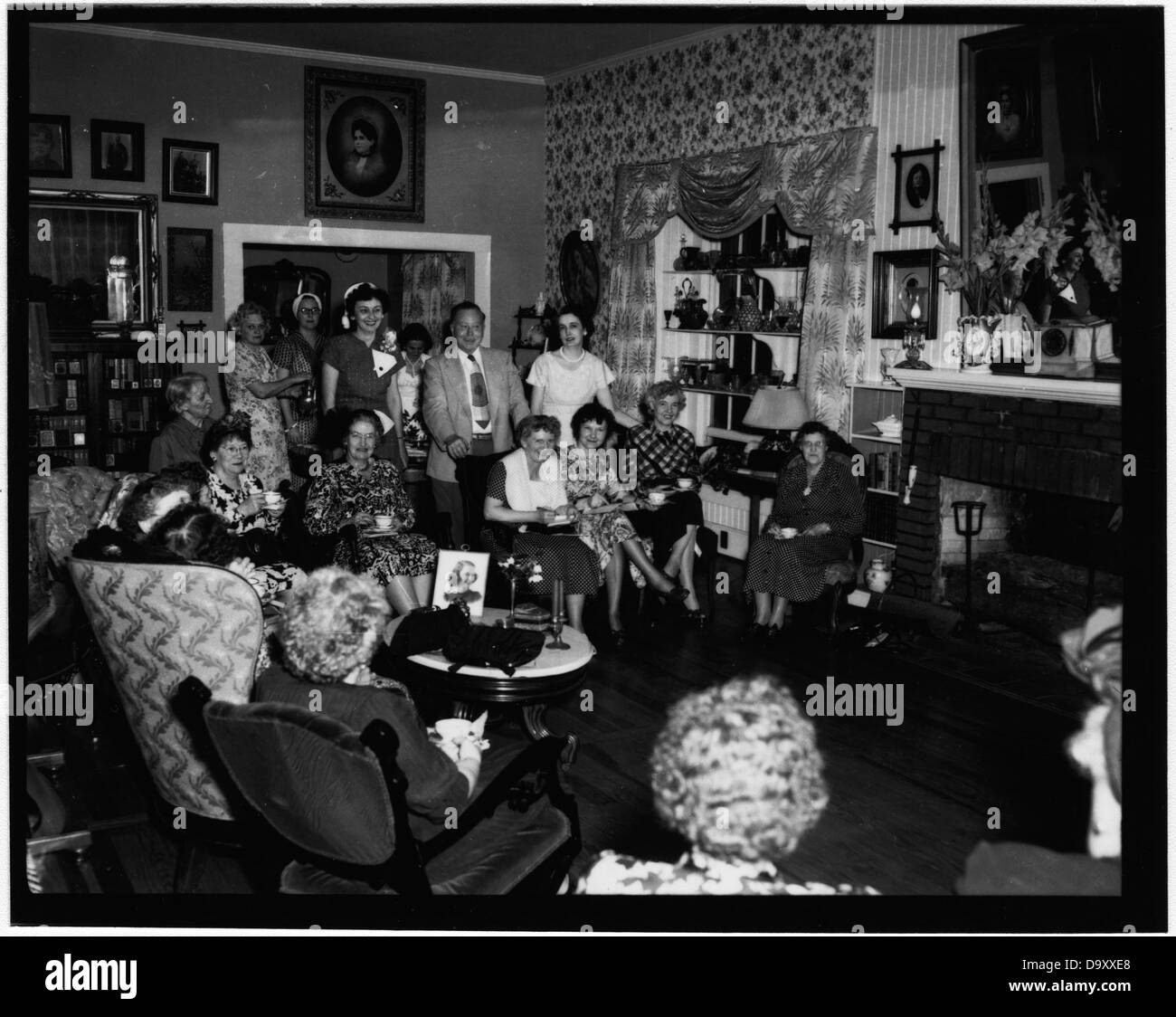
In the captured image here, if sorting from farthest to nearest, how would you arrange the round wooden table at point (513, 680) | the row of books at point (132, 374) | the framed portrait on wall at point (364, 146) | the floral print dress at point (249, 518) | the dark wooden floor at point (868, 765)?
the framed portrait on wall at point (364, 146)
the row of books at point (132, 374)
the floral print dress at point (249, 518)
the round wooden table at point (513, 680)
the dark wooden floor at point (868, 765)

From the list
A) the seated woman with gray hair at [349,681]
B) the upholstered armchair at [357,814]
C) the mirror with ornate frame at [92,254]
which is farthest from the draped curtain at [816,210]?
the seated woman with gray hair at [349,681]

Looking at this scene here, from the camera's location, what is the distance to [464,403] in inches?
251

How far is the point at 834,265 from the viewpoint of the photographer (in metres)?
6.61

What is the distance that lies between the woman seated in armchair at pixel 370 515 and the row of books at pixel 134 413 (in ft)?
10.1

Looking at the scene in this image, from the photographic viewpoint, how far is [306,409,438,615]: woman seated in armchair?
5.23 metres

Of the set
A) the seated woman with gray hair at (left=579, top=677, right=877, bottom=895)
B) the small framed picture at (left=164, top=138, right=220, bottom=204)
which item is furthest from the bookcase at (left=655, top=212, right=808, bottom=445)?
the seated woman with gray hair at (left=579, top=677, right=877, bottom=895)

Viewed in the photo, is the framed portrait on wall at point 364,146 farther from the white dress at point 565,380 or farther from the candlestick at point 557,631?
the candlestick at point 557,631

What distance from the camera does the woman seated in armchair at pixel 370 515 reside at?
5.23 metres

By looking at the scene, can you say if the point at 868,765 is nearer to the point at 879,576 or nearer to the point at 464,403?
the point at 879,576

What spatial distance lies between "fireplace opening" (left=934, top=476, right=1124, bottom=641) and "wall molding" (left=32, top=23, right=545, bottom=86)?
17.5 feet

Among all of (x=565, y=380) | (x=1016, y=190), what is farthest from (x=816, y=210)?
(x=565, y=380)

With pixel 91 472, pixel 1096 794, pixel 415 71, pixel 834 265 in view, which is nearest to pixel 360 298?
pixel 91 472

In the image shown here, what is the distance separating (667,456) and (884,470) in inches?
48.0
